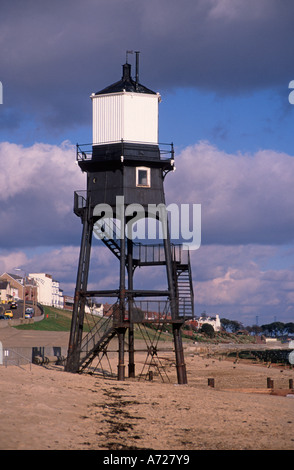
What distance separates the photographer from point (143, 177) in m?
36.6

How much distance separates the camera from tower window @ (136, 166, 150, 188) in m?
36.4

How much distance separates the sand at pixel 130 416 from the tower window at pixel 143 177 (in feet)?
37.4

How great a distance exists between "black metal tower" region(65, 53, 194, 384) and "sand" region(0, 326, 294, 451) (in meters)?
4.11

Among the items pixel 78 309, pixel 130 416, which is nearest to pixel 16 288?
pixel 78 309

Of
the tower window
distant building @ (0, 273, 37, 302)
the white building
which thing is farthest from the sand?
the white building

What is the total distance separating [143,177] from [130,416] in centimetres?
1770

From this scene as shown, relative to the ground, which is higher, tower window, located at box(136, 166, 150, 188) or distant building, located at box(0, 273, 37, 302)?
distant building, located at box(0, 273, 37, 302)

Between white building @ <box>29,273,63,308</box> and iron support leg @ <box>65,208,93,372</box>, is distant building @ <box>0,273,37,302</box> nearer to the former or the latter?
white building @ <box>29,273,63,308</box>

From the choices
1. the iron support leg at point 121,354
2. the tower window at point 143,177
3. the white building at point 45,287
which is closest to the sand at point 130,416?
the iron support leg at point 121,354

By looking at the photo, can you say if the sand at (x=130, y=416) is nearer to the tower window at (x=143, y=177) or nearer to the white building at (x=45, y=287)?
the tower window at (x=143, y=177)

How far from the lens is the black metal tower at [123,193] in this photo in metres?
35.3
